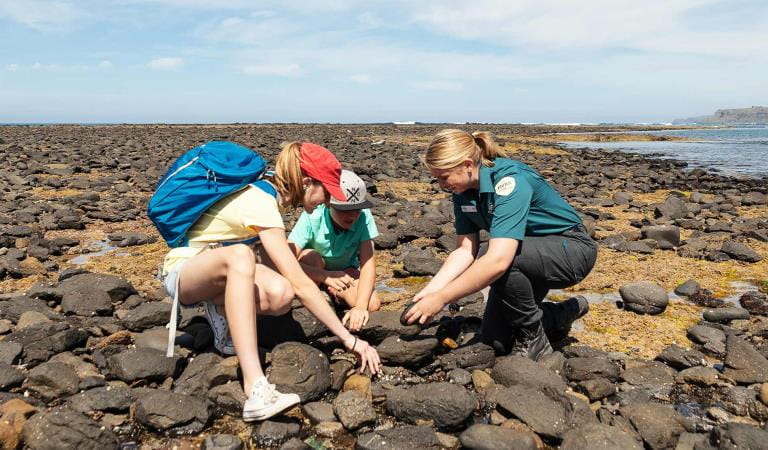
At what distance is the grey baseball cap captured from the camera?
4.35m

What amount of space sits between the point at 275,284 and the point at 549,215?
213 cm

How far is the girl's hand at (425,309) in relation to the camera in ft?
12.8

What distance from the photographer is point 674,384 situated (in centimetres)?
399

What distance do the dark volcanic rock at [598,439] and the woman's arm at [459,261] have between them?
1.61m

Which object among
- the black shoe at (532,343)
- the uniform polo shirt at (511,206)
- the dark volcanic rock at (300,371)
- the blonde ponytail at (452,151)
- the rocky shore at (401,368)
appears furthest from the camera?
the black shoe at (532,343)

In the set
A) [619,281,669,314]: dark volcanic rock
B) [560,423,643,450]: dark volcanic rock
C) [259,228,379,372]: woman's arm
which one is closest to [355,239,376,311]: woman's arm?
[259,228,379,372]: woman's arm

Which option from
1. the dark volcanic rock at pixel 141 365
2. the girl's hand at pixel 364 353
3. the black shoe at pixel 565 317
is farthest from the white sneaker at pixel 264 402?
the black shoe at pixel 565 317

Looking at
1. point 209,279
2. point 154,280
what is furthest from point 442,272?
point 154,280

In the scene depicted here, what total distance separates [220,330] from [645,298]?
13.0 feet

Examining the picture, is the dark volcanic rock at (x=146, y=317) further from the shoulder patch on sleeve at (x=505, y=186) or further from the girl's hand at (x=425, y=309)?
the shoulder patch on sleeve at (x=505, y=186)

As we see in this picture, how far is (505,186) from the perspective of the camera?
3924mm

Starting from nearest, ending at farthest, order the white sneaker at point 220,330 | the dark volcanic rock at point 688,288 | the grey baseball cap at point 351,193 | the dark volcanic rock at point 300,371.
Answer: the dark volcanic rock at point 300,371 < the white sneaker at point 220,330 < the grey baseball cap at point 351,193 < the dark volcanic rock at point 688,288

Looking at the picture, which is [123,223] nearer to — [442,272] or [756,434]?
[442,272]

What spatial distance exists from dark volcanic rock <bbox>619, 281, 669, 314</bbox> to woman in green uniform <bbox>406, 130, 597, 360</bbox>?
133 centimetres
